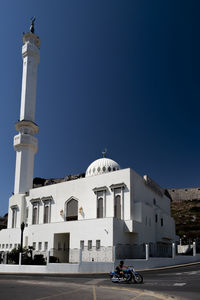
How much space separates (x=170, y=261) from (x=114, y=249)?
7689 mm

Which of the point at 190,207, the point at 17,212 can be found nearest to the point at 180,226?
the point at 190,207

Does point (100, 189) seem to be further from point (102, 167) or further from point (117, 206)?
point (102, 167)

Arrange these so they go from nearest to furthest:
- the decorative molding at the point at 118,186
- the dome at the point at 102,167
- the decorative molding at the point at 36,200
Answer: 1. the decorative molding at the point at 118,186
2. the dome at the point at 102,167
3. the decorative molding at the point at 36,200

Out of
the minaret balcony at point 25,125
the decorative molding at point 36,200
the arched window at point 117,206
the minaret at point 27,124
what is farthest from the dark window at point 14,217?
the arched window at point 117,206

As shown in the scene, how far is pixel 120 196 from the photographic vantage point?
3000 cm

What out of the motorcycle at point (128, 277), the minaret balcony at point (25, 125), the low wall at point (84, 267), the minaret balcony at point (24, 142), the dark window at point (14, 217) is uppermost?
the minaret balcony at point (25, 125)

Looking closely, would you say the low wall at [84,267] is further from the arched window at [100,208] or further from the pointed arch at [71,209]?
the pointed arch at [71,209]

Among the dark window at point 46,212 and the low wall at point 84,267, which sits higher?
the dark window at point 46,212

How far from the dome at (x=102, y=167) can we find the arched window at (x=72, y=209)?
4.70 meters

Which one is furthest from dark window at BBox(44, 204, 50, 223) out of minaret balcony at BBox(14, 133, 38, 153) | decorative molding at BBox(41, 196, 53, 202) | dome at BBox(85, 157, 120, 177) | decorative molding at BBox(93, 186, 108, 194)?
minaret balcony at BBox(14, 133, 38, 153)

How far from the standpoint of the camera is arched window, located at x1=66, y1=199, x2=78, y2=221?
3272cm

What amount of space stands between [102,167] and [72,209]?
6.19 metres

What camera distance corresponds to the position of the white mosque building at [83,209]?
2727cm

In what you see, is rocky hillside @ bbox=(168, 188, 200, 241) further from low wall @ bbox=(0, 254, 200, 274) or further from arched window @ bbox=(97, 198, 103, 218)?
low wall @ bbox=(0, 254, 200, 274)
